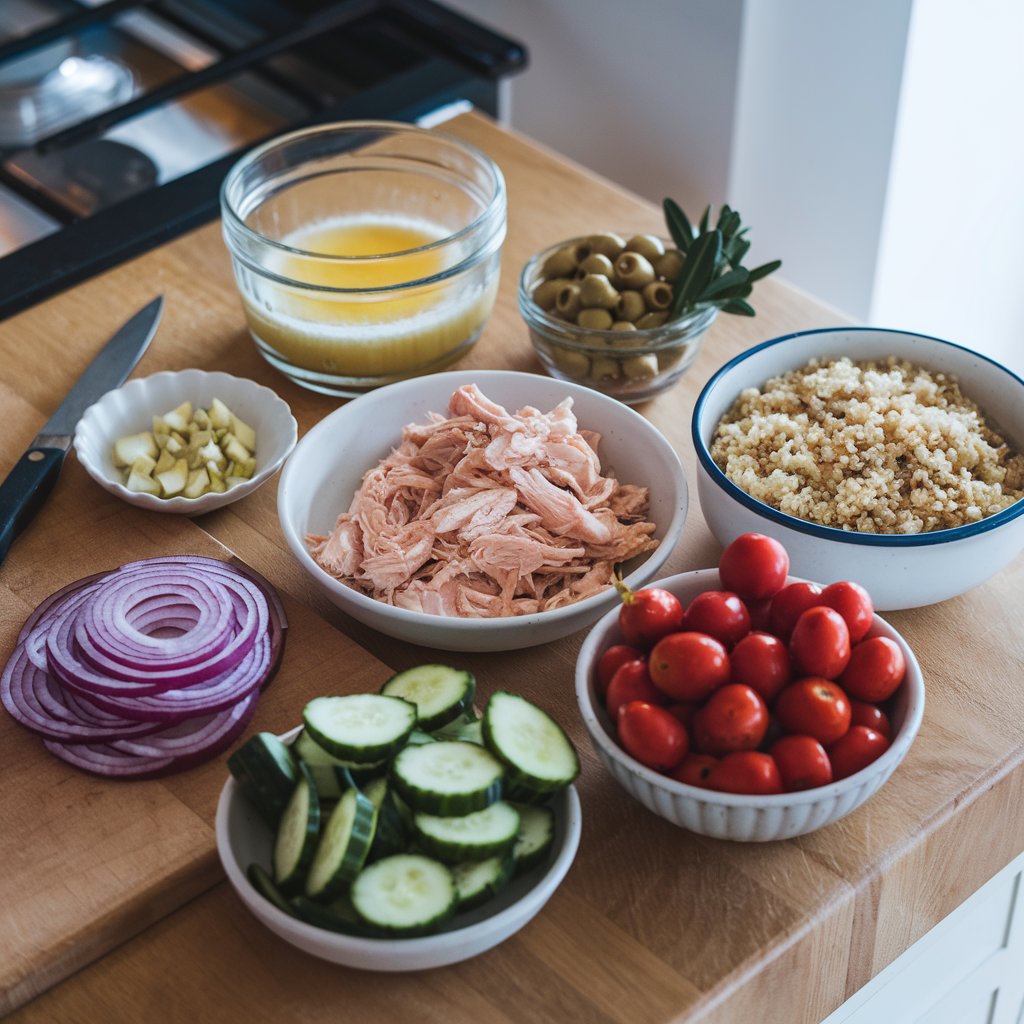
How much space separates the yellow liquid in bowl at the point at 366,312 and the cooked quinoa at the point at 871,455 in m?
0.36

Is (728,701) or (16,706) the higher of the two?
(728,701)

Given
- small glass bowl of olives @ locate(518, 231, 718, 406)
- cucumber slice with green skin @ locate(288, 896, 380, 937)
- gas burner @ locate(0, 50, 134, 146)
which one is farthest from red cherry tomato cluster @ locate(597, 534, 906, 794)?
gas burner @ locate(0, 50, 134, 146)

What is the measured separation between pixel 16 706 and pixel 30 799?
89 millimetres

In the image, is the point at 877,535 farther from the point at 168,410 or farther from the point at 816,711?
the point at 168,410

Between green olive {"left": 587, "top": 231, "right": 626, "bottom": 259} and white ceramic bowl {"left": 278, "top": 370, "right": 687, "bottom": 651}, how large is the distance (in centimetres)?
22

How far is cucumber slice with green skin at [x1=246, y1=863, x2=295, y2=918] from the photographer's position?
85 centimetres

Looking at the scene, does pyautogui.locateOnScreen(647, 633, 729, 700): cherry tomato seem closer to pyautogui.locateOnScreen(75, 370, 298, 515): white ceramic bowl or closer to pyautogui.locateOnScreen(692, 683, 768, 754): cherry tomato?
pyautogui.locateOnScreen(692, 683, 768, 754): cherry tomato

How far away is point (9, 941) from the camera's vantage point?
0.90 metres

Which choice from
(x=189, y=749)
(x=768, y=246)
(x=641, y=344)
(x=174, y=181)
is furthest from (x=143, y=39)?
(x=189, y=749)

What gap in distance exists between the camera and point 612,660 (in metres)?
0.94

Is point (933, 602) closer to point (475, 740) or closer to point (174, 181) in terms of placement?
point (475, 740)

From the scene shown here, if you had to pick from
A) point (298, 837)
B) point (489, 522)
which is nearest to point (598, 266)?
A: point (489, 522)

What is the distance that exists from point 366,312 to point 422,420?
0.16 meters

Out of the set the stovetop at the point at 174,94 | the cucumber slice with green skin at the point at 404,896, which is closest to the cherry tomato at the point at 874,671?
the cucumber slice with green skin at the point at 404,896
